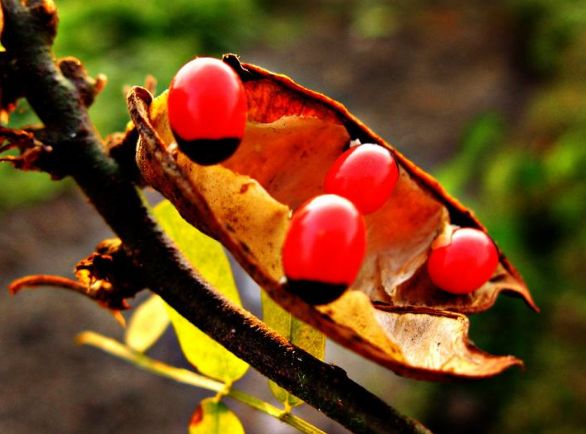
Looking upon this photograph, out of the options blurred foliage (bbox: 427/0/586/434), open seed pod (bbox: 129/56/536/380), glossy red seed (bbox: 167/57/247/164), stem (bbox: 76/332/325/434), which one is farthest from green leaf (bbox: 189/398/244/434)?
blurred foliage (bbox: 427/0/586/434)

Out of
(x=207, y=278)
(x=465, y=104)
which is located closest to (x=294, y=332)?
(x=207, y=278)

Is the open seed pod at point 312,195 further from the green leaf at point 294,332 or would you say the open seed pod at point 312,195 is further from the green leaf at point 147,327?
the green leaf at point 147,327

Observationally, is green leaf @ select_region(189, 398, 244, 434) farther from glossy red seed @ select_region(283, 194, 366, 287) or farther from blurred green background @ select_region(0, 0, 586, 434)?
blurred green background @ select_region(0, 0, 586, 434)

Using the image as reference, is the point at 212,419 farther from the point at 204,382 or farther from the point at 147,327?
the point at 147,327

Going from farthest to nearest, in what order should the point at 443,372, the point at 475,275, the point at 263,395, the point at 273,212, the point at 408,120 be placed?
the point at 408,120
the point at 263,395
the point at 475,275
the point at 273,212
the point at 443,372

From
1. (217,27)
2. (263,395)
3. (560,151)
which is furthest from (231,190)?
(217,27)

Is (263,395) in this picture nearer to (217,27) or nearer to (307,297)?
(307,297)

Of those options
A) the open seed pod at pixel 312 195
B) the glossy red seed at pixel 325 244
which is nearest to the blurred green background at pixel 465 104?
the open seed pod at pixel 312 195
